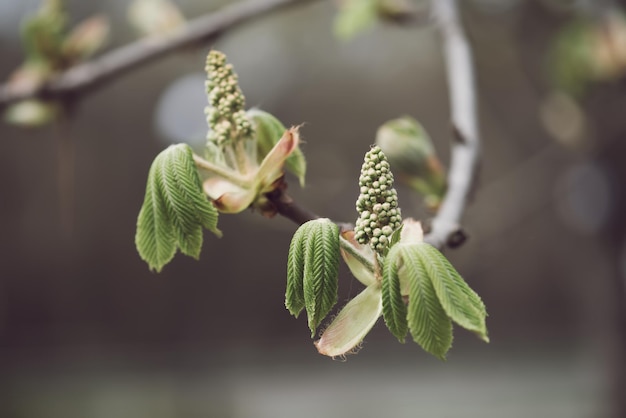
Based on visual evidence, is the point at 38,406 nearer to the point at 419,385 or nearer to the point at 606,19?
the point at 419,385

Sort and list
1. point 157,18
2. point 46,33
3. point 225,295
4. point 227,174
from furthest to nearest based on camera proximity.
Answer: point 225,295 < point 157,18 < point 46,33 < point 227,174

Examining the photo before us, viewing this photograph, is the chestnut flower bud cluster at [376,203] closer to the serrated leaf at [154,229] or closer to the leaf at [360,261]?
the leaf at [360,261]

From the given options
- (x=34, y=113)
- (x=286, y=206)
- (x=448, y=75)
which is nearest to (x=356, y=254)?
(x=286, y=206)

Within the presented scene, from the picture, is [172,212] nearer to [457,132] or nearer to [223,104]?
[223,104]

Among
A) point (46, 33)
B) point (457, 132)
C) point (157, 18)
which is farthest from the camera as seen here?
point (157, 18)

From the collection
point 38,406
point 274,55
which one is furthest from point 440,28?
point 38,406

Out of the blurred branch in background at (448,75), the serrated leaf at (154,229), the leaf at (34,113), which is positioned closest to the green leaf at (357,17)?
the blurred branch in background at (448,75)

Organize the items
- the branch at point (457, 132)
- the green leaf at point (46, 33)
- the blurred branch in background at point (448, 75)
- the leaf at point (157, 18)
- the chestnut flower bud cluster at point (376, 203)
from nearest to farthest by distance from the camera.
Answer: the chestnut flower bud cluster at point (376, 203) < the branch at point (457, 132) < the blurred branch in background at point (448, 75) < the green leaf at point (46, 33) < the leaf at point (157, 18)
